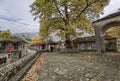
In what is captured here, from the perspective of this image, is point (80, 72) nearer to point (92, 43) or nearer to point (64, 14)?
point (64, 14)

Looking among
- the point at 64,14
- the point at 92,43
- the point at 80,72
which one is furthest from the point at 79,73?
the point at 92,43

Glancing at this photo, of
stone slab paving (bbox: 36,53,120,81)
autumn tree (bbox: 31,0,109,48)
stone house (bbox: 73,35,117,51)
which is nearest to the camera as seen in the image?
stone slab paving (bbox: 36,53,120,81)

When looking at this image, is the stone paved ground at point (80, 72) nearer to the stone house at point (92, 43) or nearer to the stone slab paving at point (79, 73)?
the stone slab paving at point (79, 73)

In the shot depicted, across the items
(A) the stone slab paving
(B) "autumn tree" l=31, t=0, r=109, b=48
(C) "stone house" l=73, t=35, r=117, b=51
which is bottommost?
(A) the stone slab paving

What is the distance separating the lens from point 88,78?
7293 millimetres

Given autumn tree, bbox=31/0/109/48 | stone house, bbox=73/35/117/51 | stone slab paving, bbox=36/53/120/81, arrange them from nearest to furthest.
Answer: stone slab paving, bbox=36/53/120/81 < autumn tree, bbox=31/0/109/48 < stone house, bbox=73/35/117/51

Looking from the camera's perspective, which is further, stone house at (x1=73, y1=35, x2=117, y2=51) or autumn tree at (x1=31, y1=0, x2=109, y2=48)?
stone house at (x1=73, y1=35, x2=117, y2=51)

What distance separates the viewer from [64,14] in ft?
83.9

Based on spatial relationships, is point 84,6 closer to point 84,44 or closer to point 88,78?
point 84,44

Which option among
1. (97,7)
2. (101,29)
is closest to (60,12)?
(97,7)

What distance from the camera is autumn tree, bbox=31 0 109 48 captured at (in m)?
22.8

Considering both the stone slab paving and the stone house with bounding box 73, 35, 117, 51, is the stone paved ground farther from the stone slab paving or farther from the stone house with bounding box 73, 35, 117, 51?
the stone house with bounding box 73, 35, 117, 51

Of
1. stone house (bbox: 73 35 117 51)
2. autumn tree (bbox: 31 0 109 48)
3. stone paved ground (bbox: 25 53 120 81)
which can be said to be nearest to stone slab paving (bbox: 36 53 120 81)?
stone paved ground (bbox: 25 53 120 81)

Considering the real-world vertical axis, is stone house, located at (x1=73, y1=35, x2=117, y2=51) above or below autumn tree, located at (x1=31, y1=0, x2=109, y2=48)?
below
